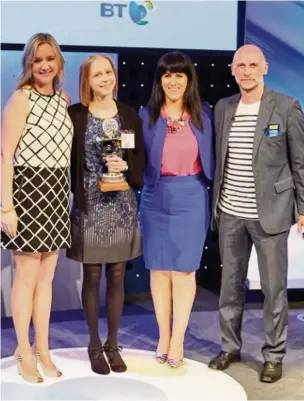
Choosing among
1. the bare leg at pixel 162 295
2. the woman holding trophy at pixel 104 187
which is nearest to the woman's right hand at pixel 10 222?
the woman holding trophy at pixel 104 187

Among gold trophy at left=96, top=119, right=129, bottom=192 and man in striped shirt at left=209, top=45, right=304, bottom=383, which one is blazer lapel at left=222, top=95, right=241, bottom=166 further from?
gold trophy at left=96, top=119, right=129, bottom=192

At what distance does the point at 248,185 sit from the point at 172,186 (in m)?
0.40

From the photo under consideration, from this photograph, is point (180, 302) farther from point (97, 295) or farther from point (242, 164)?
point (242, 164)

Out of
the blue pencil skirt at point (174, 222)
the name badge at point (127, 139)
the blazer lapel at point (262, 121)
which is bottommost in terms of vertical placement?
the blue pencil skirt at point (174, 222)

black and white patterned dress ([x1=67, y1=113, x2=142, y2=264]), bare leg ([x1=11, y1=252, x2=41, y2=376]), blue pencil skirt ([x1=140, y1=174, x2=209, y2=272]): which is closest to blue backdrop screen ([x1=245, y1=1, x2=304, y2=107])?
blue pencil skirt ([x1=140, y1=174, x2=209, y2=272])

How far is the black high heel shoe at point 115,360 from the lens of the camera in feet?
12.9

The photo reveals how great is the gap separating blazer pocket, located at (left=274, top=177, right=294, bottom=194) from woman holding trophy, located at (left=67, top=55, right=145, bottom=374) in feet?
2.33

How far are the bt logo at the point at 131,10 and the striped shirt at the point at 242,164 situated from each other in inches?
60.8

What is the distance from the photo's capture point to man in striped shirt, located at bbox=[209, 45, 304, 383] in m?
3.82

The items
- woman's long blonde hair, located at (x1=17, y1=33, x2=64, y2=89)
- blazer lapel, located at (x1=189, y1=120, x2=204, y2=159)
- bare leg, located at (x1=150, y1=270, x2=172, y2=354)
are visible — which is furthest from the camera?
bare leg, located at (x1=150, y1=270, x2=172, y2=354)

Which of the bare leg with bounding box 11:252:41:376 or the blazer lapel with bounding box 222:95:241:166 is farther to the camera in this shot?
the blazer lapel with bounding box 222:95:241:166

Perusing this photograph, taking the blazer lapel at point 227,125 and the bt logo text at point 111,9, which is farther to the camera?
the bt logo text at point 111,9

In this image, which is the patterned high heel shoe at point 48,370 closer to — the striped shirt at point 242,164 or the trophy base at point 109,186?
the trophy base at point 109,186

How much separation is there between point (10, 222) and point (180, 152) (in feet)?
3.08
